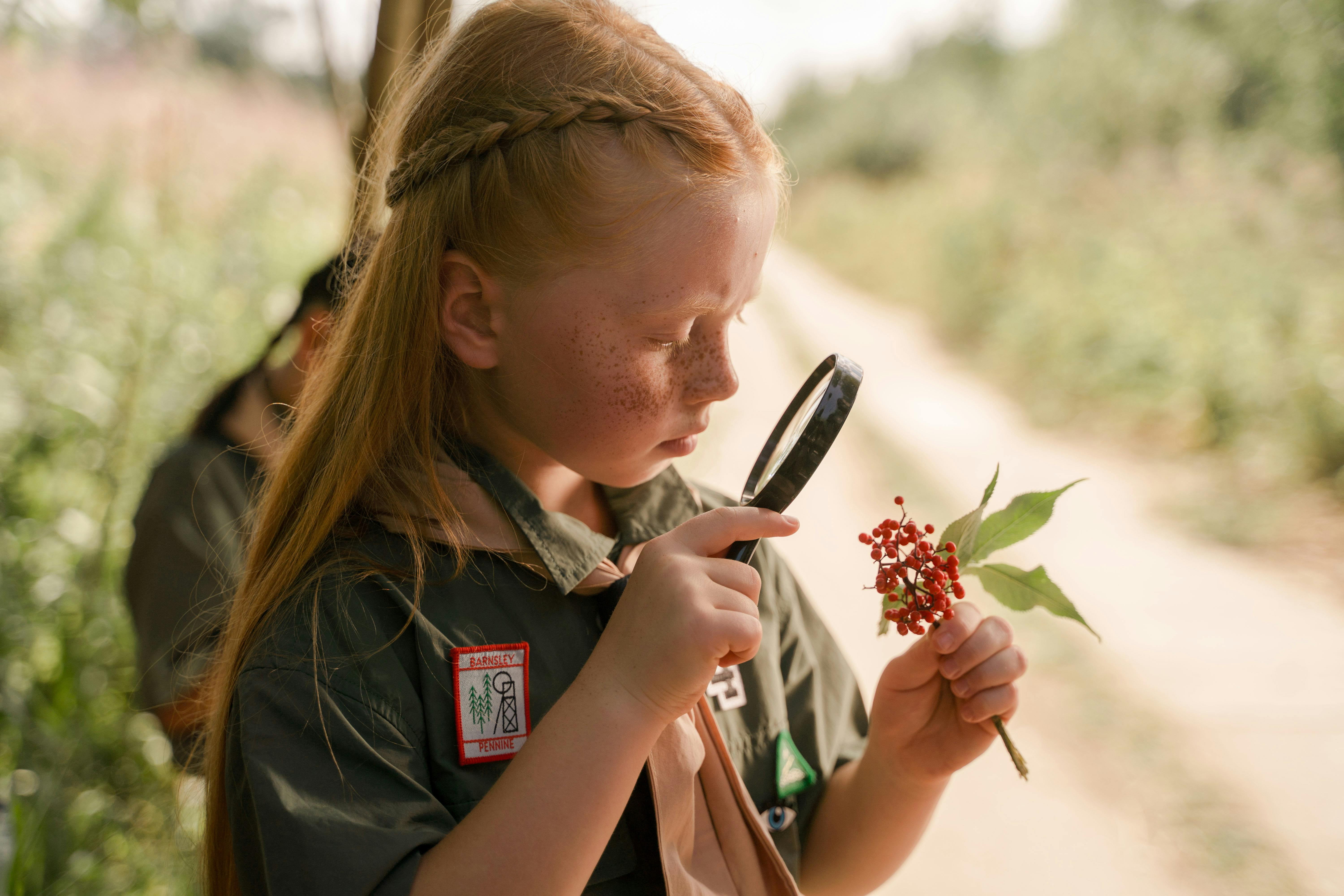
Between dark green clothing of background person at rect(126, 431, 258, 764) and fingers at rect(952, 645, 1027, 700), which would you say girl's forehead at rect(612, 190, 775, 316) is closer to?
fingers at rect(952, 645, 1027, 700)

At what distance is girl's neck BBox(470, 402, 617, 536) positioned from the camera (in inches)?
49.6

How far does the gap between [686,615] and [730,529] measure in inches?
4.8

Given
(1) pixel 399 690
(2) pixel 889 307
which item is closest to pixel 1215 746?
(1) pixel 399 690

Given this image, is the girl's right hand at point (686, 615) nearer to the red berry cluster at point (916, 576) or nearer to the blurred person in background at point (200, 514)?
the red berry cluster at point (916, 576)

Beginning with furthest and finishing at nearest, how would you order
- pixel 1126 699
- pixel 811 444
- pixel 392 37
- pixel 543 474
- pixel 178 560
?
pixel 1126 699, pixel 392 37, pixel 178 560, pixel 543 474, pixel 811 444

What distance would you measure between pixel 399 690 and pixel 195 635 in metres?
1.24

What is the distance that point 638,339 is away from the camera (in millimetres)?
1107

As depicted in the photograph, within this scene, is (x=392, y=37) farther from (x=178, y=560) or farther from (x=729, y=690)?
(x=729, y=690)

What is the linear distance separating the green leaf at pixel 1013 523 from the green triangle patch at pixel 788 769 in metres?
0.40

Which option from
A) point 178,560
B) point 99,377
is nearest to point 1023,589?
point 178,560

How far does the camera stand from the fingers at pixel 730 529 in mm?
1021

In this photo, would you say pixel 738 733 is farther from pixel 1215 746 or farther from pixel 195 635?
pixel 1215 746

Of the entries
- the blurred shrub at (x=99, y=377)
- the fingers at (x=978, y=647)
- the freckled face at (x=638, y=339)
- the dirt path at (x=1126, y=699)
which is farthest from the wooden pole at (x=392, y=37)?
the dirt path at (x=1126, y=699)

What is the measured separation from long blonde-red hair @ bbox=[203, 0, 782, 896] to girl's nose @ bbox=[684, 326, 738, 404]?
0.64 ft
